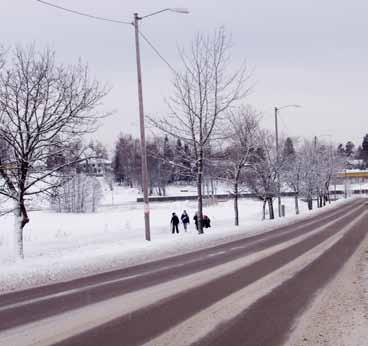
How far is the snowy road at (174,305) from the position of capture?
714 cm

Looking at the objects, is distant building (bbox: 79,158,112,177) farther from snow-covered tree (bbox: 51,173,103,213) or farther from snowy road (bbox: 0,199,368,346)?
snow-covered tree (bbox: 51,173,103,213)

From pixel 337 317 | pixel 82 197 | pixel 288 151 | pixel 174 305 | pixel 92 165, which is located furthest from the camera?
pixel 82 197

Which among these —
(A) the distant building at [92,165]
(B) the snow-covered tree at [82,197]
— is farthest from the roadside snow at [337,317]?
(B) the snow-covered tree at [82,197]

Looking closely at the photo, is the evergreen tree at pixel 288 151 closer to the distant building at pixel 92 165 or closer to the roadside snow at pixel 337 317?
the distant building at pixel 92 165

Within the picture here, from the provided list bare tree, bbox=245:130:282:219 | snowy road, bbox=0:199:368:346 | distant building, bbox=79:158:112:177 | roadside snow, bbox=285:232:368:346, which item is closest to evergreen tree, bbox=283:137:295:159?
bare tree, bbox=245:130:282:219

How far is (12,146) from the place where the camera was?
60.2 ft

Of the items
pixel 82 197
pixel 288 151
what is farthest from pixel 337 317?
pixel 82 197

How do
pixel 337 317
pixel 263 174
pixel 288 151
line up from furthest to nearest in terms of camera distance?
pixel 288 151 < pixel 263 174 < pixel 337 317

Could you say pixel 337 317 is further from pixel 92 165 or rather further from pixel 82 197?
pixel 82 197

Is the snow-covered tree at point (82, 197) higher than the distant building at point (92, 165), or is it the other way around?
the distant building at point (92, 165)

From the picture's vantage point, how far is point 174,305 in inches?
366

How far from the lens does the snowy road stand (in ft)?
23.4

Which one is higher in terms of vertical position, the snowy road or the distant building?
the distant building

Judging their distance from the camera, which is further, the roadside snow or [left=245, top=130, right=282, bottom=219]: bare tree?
[left=245, top=130, right=282, bottom=219]: bare tree
